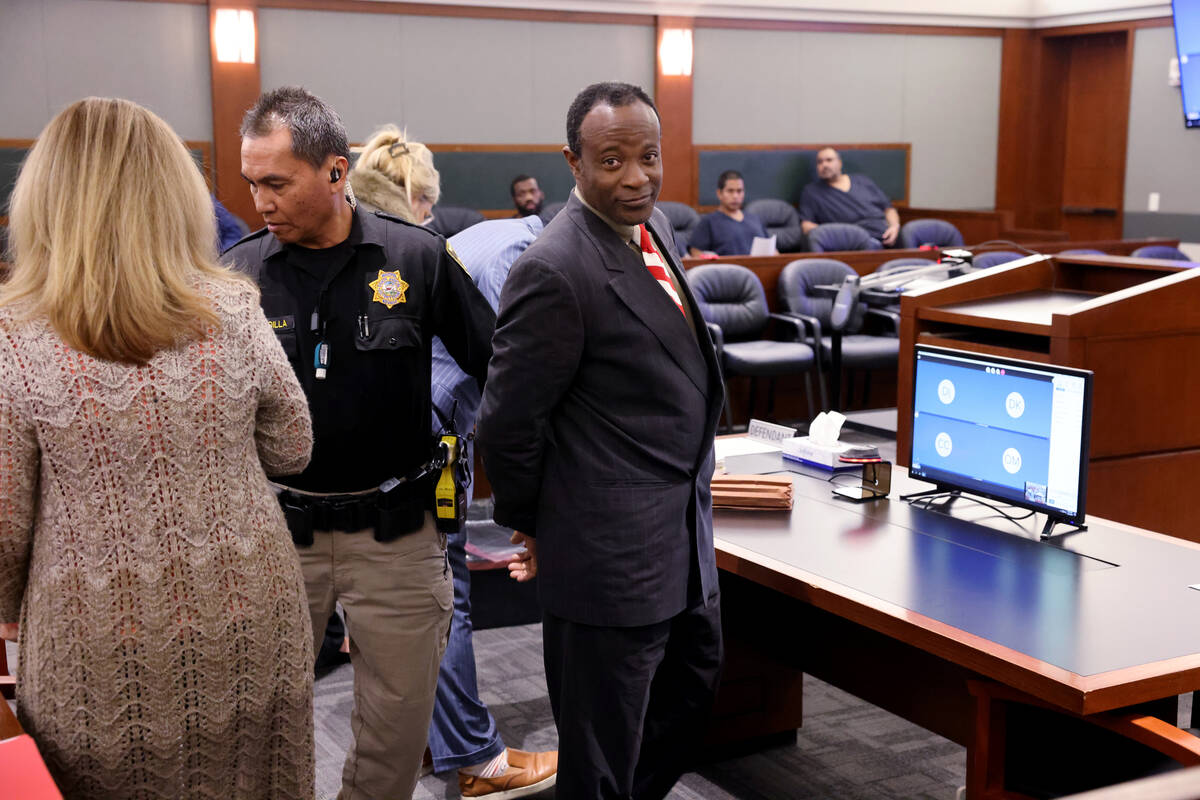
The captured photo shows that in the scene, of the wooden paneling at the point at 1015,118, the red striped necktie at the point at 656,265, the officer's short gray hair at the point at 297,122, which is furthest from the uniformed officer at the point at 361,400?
the wooden paneling at the point at 1015,118

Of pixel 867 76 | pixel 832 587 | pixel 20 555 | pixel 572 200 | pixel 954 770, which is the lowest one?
pixel 954 770

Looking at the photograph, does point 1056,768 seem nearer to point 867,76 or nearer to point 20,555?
point 20,555

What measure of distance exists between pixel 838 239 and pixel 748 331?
2.29 m

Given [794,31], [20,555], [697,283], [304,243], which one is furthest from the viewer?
[794,31]

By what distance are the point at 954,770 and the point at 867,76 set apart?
907cm

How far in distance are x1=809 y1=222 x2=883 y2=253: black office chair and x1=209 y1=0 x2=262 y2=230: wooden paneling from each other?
149 inches

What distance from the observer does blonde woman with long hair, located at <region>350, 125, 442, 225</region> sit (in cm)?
272

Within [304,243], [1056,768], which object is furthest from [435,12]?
[1056,768]

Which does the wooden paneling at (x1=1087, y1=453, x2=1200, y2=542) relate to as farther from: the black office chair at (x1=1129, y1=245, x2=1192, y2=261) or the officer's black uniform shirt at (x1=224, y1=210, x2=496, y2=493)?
the black office chair at (x1=1129, y1=245, x2=1192, y2=261)

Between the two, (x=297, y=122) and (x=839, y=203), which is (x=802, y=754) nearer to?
(x=297, y=122)

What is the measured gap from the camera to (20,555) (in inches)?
60.4

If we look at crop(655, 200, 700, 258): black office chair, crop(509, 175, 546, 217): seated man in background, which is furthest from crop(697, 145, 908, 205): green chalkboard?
crop(509, 175, 546, 217): seated man in background

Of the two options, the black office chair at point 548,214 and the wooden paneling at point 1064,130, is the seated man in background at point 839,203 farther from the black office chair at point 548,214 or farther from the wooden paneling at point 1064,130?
the wooden paneling at point 1064,130

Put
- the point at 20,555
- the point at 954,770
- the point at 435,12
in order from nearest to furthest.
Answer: the point at 20,555, the point at 954,770, the point at 435,12
